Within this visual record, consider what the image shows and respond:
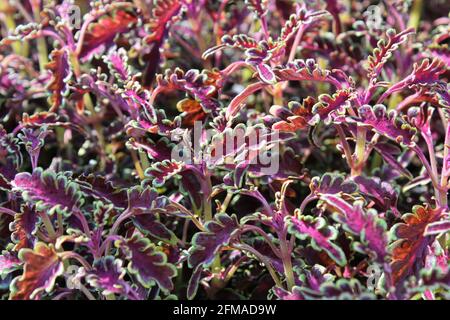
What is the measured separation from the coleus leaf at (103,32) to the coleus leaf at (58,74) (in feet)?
0.36

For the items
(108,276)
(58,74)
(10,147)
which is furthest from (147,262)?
(58,74)

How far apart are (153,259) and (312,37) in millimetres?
842

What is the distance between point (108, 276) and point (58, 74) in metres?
0.57

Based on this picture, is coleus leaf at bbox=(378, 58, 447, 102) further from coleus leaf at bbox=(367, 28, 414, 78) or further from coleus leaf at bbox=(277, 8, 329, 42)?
coleus leaf at bbox=(277, 8, 329, 42)

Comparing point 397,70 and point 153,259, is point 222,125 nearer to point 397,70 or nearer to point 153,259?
point 153,259

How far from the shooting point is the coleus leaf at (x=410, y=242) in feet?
3.60

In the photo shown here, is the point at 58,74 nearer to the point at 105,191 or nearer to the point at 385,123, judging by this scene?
the point at 105,191

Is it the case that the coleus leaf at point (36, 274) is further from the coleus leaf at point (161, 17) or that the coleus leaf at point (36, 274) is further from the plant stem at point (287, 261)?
the coleus leaf at point (161, 17)

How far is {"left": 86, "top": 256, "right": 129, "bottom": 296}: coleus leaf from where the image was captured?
1.07m

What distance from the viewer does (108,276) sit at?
1104mm

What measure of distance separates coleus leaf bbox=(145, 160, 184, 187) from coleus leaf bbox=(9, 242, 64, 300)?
23 cm

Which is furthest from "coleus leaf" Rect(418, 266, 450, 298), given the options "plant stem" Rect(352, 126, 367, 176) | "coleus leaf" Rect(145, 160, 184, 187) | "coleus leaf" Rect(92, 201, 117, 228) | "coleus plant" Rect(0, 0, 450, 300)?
"coleus leaf" Rect(92, 201, 117, 228)

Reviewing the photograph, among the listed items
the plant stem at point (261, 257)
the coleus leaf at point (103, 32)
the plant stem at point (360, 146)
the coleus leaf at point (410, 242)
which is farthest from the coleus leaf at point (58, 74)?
the coleus leaf at point (410, 242)

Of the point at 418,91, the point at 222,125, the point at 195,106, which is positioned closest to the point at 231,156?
the point at 222,125
